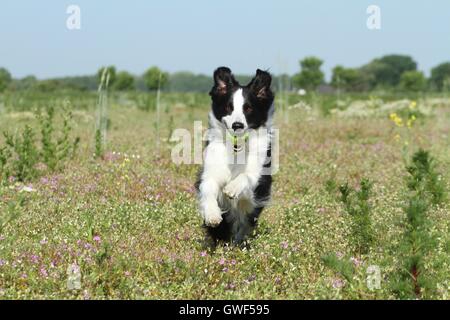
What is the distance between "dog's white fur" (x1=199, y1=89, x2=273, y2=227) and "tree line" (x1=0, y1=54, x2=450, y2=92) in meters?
1.42

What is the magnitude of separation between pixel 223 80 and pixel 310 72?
195 ft

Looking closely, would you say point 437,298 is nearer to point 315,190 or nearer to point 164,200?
point 164,200

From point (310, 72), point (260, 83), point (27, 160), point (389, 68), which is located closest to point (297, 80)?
point (310, 72)

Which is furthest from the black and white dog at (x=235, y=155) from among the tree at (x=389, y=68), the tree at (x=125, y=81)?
the tree at (x=389, y=68)

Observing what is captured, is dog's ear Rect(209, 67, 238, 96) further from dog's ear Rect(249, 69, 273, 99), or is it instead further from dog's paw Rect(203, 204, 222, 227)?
dog's paw Rect(203, 204, 222, 227)

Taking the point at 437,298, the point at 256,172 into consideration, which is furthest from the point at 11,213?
the point at 437,298

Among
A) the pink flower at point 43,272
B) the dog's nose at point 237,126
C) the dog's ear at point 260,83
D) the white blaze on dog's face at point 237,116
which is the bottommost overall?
the pink flower at point 43,272

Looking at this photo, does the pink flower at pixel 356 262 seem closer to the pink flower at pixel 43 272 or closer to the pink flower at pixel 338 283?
the pink flower at pixel 338 283

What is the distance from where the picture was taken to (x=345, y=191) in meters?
6.37

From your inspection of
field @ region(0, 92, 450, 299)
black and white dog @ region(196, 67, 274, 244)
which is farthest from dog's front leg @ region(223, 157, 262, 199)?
Result: field @ region(0, 92, 450, 299)

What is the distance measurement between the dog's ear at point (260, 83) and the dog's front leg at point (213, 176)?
66 cm

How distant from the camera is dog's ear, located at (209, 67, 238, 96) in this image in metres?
6.26

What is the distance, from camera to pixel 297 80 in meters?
68.4

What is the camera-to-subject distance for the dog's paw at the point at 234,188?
5.90m
